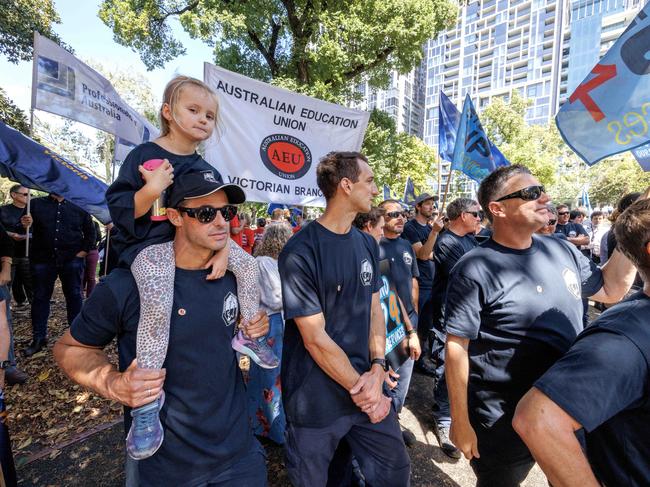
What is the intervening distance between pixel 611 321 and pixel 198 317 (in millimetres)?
1586

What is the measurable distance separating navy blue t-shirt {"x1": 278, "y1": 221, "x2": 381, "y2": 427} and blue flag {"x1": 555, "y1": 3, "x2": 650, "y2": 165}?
2.04m

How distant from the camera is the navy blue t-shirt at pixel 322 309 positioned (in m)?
1.93

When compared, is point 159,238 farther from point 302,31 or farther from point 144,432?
point 302,31

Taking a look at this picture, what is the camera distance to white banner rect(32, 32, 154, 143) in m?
3.88

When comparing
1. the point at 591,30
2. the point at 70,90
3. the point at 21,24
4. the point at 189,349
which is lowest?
the point at 189,349

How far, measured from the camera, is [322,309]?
2010 millimetres

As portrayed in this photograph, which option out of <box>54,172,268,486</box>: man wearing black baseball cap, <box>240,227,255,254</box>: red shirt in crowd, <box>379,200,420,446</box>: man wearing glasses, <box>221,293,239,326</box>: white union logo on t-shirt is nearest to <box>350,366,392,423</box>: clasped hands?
<box>54,172,268,486</box>: man wearing black baseball cap

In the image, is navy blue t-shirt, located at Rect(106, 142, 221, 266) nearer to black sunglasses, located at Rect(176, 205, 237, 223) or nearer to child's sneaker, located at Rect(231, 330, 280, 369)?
black sunglasses, located at Rect(176, 205, 237, 223)

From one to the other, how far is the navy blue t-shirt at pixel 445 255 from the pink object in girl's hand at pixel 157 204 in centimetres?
347

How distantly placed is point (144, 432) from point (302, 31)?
48.5 feet

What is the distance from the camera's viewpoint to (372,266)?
7.49 feet

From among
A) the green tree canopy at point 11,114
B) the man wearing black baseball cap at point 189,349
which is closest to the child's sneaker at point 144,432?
the man wearing black baseball cap at point 189,349

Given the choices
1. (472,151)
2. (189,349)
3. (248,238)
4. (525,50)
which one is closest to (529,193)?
(189,349)

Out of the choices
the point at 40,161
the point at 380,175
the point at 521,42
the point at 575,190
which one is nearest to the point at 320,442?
the point at 40,161
